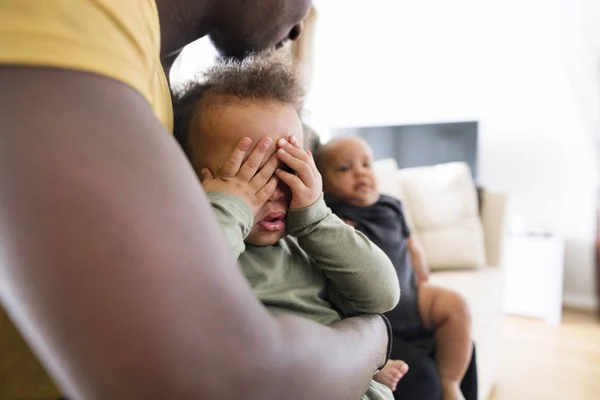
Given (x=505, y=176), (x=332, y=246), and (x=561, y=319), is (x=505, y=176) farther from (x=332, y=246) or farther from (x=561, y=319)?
(x=332, y=246)

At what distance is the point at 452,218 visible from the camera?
2.62 metres

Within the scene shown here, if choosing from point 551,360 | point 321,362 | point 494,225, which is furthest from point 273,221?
point 551,360

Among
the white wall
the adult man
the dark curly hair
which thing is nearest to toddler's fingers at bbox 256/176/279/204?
the dark curly hair

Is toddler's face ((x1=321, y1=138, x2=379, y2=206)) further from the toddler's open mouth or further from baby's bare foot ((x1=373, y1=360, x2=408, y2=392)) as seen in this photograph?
the toddler's open mouth

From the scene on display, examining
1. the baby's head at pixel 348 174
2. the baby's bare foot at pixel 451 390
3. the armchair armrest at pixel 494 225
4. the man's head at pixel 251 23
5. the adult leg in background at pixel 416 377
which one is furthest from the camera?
the armchair armrest at pixel 494 225

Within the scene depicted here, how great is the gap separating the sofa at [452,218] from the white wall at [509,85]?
79 centimetres

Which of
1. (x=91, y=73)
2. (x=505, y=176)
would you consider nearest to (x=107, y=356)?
(x=91, y=73)

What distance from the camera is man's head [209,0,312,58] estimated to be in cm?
77

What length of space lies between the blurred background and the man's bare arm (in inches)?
84.6

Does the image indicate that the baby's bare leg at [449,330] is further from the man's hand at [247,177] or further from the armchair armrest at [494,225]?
the armchair armrest at [494,225]

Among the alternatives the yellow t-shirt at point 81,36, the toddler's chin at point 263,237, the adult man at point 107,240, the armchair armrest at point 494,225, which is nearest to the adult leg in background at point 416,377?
the toddler's chin at point 263,237

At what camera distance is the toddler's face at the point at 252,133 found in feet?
2.04

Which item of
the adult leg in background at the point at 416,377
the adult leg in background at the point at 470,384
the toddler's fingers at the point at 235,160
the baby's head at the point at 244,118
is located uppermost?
the baby's head at the point at 244,118

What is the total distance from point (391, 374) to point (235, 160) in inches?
22.7
